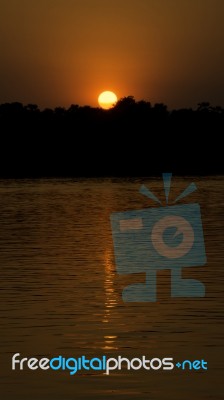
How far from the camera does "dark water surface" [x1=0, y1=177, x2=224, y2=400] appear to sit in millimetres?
14094

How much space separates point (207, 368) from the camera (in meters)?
14.9

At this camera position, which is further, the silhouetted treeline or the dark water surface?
the silhouetted treeline

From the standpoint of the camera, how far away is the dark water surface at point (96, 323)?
14094mm

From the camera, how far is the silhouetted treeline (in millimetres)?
177625

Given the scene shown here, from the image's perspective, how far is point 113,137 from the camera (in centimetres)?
18600

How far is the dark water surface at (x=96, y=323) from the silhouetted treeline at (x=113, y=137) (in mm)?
144699

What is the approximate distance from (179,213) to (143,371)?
36.2 m

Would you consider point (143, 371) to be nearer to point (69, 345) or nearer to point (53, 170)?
point (69, 345)

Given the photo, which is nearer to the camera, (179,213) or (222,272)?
(222,272)

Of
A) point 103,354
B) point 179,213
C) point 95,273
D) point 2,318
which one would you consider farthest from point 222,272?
point 179,213

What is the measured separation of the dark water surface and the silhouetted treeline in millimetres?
144699

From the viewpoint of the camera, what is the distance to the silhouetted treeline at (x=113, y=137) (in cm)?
17762

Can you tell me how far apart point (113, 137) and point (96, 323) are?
16821 cm

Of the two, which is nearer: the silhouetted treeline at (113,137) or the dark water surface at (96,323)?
the dark water surface at (96,323)
